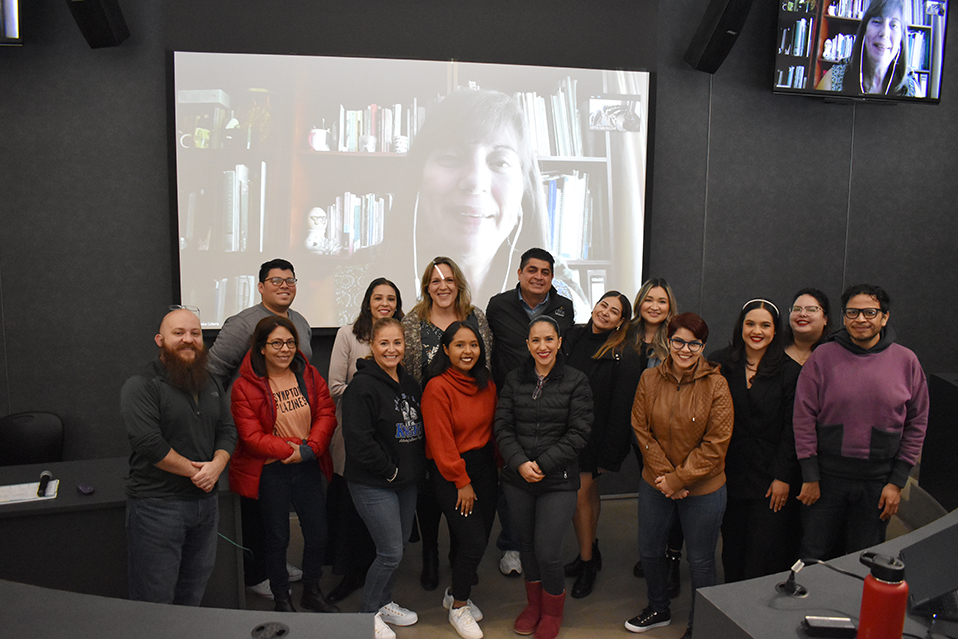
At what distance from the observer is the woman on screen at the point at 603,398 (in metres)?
3.04

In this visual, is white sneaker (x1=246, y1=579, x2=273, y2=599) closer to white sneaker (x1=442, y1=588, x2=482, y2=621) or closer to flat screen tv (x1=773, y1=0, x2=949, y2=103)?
white sneaker (x1=442, y1=588, x2=482, y2=621)

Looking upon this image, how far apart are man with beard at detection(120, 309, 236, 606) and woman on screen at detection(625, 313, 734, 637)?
5.27 feet

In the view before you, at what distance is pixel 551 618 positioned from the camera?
9.11 feet

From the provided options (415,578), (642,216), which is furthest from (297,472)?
(642,216)

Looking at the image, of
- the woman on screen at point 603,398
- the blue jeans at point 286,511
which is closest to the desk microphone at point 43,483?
the blue jeans at point 286,511

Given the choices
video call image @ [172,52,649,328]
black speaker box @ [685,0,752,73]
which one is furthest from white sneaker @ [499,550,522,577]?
black speaker box @ [685,0,752,73]

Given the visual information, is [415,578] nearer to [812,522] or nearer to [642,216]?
[812,522]

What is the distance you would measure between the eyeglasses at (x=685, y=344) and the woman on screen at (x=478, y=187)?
5.52ft

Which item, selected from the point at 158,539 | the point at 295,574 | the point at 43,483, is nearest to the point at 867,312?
the point at 158,539

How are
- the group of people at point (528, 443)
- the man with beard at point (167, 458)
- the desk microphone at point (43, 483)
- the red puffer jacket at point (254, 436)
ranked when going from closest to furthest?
1. the man with beard at point (167, 458)
2. the group of people at point (528, 443)
3. the desk microphone at point (43, 483)
4. the red puffer jacket at point (254, 436)

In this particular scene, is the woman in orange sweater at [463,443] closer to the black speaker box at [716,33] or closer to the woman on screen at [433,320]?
the woman on screen at [433,320]

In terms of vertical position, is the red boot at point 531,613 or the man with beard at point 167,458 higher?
the man with beard at point 167,458

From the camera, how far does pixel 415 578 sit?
332cm

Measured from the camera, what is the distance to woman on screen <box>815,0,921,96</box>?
4043mm
